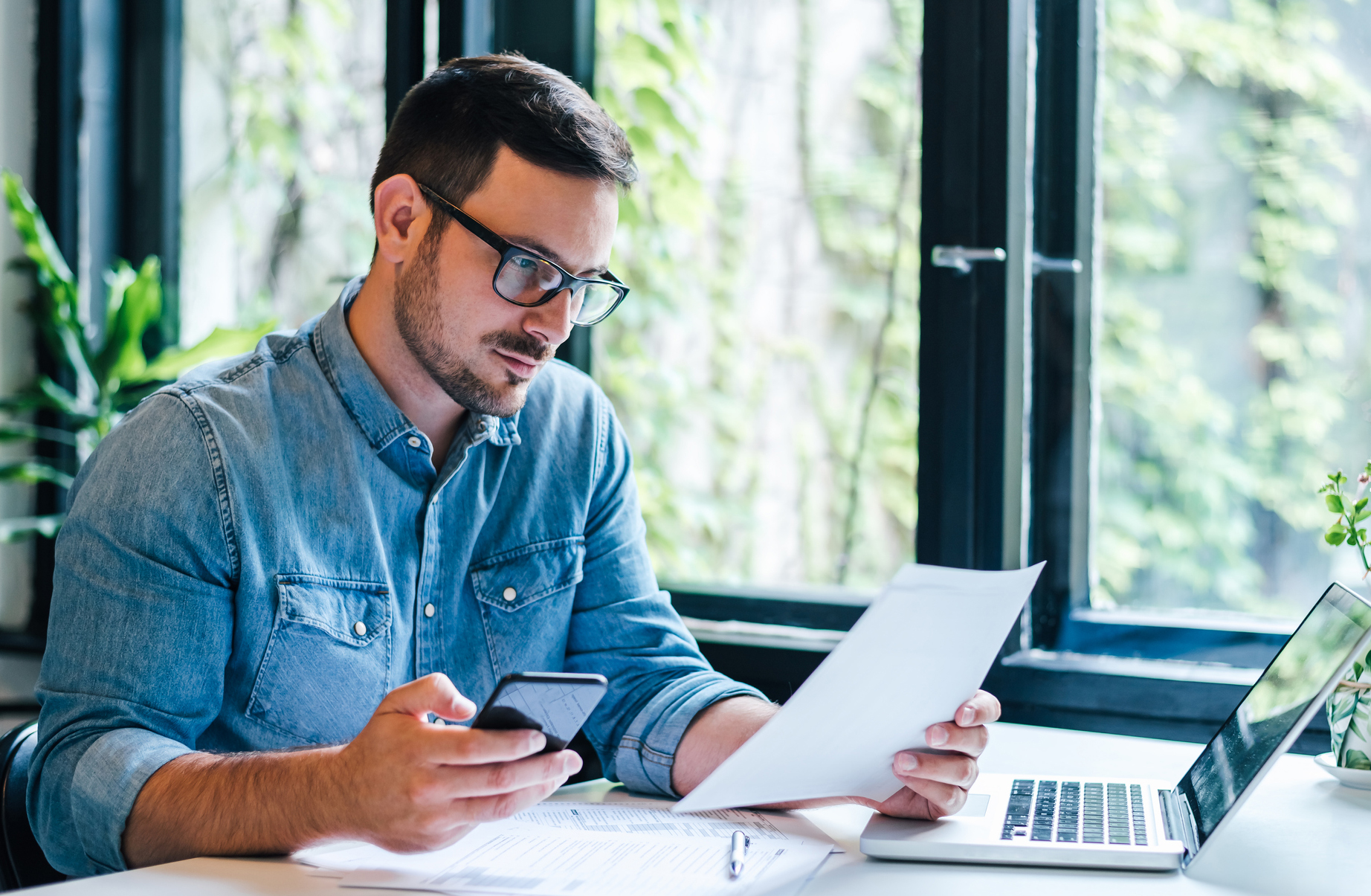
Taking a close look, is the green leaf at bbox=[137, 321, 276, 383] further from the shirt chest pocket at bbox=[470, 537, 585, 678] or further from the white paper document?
the white paper document

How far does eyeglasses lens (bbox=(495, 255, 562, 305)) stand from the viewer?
1.25 m

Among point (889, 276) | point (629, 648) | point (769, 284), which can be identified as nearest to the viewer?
point (629, 648)

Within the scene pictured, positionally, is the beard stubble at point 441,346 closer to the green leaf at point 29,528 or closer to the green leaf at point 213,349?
the green leaf at point 213,349

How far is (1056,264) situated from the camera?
5.48 feet

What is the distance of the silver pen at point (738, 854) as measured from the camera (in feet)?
2.97

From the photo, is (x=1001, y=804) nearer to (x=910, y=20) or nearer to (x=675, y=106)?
(x=910, y=20)

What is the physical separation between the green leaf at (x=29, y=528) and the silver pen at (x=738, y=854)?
5.92 feet

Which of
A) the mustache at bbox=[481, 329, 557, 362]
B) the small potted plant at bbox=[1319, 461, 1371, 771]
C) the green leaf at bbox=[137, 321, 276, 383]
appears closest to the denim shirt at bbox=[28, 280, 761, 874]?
the mustache at bbox=[481, 329, 557, 362]

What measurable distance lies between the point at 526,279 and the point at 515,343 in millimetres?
74

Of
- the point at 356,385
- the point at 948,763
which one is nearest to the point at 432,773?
the point at 948,763

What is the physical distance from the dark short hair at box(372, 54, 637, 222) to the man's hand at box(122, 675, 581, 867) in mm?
609

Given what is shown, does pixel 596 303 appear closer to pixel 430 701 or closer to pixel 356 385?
pixel 356 385

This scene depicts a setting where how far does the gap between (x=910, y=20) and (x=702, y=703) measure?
1.11 metres

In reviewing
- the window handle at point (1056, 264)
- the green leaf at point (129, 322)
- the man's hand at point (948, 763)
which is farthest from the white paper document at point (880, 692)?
the green leaf at point (129, 322)
